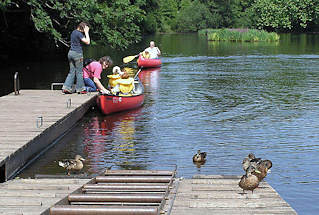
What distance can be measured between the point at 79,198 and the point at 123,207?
0.71 m

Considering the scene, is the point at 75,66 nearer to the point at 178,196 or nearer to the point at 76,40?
the point at 76,40

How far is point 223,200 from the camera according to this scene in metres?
6.74

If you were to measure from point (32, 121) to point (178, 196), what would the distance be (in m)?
5.76

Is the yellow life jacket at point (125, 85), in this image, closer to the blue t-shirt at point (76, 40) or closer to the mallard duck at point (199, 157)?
the blue t-shirt at point (76, 40)

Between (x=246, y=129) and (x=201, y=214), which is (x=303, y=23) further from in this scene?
(x=201, y=214)

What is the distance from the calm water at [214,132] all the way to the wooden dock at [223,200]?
1.20 meters

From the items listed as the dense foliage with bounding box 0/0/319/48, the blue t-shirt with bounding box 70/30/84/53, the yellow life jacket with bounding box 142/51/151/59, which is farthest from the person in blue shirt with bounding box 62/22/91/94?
the yellow life jacket with bounding box 142/51/151/59

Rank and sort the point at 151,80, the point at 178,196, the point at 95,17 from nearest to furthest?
the point at 178,196 → the point at 151,80 → the point at 95,17

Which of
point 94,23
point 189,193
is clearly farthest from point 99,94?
point 94,23

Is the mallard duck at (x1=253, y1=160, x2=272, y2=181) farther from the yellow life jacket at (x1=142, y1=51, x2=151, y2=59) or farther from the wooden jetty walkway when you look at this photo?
the yellow life jacket at (x1=142, y1=51, x2=151, y2=59)

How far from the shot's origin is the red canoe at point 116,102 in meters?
15.2

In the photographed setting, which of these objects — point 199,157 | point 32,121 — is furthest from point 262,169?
point 32,121

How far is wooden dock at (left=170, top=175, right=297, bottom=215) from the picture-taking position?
20.7ft

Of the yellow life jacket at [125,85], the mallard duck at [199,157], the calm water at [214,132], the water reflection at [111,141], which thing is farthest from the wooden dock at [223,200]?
the yellow life jacket at [125,85]
